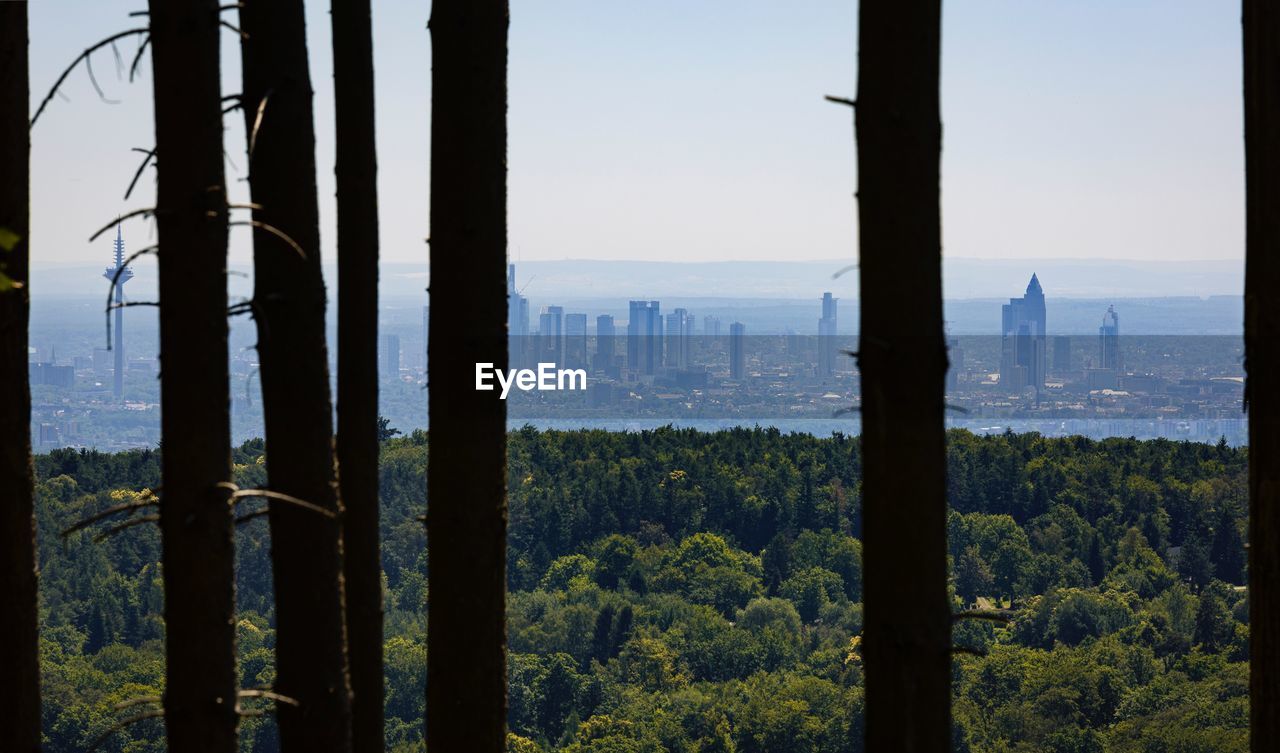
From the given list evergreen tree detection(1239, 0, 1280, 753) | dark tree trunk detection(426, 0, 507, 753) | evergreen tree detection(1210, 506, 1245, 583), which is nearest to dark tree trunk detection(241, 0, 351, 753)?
dark tree trunk detection(426, 0, 507, 753)

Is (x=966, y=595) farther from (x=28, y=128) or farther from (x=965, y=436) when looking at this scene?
(x=28, y=128)

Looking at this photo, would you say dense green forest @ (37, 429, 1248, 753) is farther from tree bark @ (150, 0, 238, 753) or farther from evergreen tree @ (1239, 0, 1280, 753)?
tree bark @ (150, 0, 238, 753)

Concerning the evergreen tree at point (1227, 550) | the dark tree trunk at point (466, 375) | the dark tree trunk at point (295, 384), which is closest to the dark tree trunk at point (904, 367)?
the dark tree trunk at point (466, 375)

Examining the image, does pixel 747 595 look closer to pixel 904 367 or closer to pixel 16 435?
pixel 16 435

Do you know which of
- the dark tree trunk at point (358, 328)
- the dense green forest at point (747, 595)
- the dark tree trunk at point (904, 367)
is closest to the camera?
the dark tree trunk at point (904, 367)

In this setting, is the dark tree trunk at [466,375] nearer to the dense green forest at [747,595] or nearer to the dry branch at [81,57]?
the dry branch at [81,57]

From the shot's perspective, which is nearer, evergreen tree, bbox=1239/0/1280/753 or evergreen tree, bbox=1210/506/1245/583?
evergreen tree, bbox=1239/0/1280/753
